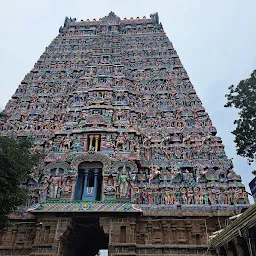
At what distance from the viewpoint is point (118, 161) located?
15.2 m

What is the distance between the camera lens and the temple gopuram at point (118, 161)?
13.0 metres

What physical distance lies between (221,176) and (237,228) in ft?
19.8

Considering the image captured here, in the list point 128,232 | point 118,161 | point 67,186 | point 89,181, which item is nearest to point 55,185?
point 67,186

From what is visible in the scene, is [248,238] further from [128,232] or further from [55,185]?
[55,185]

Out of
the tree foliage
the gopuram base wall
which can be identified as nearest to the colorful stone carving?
the gopuram base wall

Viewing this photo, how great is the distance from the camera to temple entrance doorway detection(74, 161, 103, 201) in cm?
1452

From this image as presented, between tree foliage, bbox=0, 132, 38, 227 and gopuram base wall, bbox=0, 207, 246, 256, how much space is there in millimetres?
2944

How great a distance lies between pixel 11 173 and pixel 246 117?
12.9m

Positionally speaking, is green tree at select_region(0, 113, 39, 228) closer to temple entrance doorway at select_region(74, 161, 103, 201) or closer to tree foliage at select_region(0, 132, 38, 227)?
tree foliage at select_region(0, 132, 38, 227)

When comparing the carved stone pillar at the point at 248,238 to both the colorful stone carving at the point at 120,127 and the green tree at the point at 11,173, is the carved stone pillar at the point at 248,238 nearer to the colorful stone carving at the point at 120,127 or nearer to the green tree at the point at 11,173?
the colorful stone carving at the point at 120,127

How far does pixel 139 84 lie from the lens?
21812 millimetres

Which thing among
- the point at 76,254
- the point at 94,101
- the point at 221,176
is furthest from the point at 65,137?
the point at 221,176

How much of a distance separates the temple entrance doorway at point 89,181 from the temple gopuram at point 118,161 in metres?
0.05

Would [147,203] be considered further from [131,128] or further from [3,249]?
[3,249]
